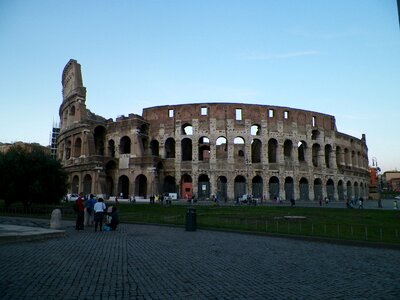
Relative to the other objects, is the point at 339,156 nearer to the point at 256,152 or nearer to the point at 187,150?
the point at 256,152

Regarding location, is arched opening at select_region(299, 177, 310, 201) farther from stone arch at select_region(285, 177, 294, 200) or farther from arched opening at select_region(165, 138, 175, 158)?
arched opening at select_region(165, 138, 175, 158)

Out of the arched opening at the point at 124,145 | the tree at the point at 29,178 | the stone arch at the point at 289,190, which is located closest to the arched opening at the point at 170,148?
the arched opening at the point at 124,145

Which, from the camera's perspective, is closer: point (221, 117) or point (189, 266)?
point (189, 266)

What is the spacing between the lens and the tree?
23484 mm

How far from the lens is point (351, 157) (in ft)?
184

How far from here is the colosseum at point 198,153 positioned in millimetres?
42906

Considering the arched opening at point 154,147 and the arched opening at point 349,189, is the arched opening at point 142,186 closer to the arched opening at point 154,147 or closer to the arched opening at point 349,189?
the arched opening at point 154,147

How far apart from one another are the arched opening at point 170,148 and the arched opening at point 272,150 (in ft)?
48.2

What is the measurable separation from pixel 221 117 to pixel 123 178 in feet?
55.7

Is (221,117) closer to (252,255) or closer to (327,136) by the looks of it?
(327,136)

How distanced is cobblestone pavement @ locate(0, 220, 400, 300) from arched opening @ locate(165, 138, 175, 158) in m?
36.2

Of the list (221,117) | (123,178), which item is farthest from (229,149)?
(123,178)

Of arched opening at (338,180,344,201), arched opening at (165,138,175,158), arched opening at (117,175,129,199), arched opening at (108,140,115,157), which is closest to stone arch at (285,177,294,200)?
arched opening at (338,180,344,201)

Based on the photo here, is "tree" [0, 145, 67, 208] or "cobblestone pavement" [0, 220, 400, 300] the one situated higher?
"tree" [0, 145, 67, 208]
